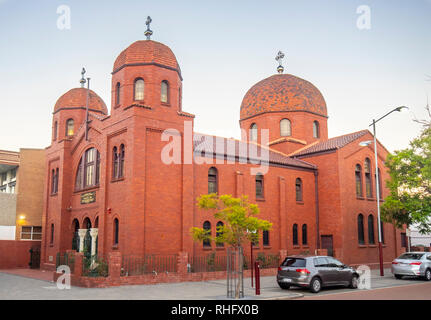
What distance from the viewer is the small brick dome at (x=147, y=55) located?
23.9 meters

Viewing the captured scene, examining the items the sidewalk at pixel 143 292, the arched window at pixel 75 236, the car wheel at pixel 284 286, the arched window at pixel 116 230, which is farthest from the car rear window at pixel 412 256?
the arched window at pixel 75 236

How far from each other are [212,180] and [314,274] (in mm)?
10611

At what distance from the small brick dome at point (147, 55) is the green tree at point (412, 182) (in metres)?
13.9

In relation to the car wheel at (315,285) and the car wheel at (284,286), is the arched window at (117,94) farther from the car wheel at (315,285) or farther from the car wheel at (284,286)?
the car wheel at (315,285)

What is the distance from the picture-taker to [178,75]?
24812 mm

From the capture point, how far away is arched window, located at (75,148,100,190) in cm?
2599

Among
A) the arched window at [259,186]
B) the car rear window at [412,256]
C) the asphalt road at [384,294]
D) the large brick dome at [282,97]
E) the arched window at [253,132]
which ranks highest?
the large brick dome at [282,97]

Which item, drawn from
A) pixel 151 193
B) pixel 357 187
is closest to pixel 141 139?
pixel 151 193

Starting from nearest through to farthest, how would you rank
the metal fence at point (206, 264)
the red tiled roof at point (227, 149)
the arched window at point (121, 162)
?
the metal fence at point (206, 264) → the arched window at point (121, 162) → the red tiled roof at point (227, 149)

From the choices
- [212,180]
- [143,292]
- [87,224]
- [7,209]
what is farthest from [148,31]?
[7,209]

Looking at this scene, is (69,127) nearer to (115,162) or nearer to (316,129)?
(115,162)

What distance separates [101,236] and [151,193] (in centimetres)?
389

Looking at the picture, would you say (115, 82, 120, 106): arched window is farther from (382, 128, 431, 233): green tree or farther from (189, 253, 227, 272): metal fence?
(382, 128, 431, 233): green tree

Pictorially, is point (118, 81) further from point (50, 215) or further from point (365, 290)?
point (365, 290)
